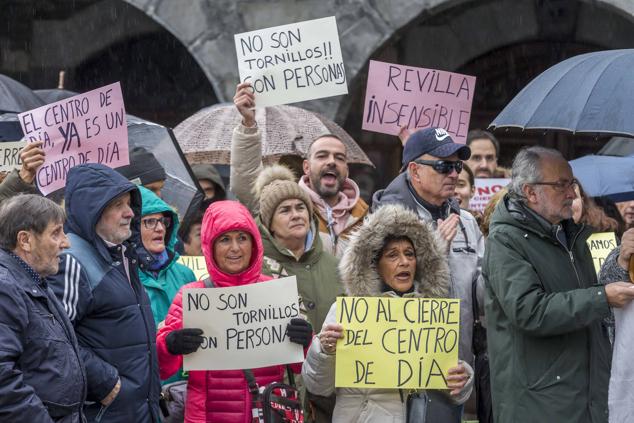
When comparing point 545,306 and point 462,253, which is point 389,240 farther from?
point 545,306

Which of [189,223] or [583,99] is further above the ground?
[583,99]

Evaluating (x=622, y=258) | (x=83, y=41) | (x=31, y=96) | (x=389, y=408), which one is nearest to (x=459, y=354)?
(x=389, y=408)

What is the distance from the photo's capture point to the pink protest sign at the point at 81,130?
6695 millimetres

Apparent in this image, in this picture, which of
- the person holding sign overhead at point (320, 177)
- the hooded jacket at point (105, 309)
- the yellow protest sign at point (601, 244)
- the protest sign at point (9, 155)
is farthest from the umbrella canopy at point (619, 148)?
the hooded jacket at point (105, 309)

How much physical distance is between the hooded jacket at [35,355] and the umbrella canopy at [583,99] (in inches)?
84.9

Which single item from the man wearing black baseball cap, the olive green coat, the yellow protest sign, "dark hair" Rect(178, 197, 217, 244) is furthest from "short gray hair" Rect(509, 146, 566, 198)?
"dark hair" Rect(178, 197, 217, 244)

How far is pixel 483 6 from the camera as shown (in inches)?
518

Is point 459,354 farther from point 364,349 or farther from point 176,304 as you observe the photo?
point 176,304

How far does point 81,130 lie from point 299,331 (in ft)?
5.85

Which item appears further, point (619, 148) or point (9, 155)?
point (619, 148)

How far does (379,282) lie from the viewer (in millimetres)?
5875

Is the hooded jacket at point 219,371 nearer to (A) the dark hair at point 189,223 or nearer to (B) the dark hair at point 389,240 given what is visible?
(B) the dark hair at point 389,240

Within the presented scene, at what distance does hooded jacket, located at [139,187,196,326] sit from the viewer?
6.28m

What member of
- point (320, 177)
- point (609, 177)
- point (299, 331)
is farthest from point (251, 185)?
point (609, 177)
